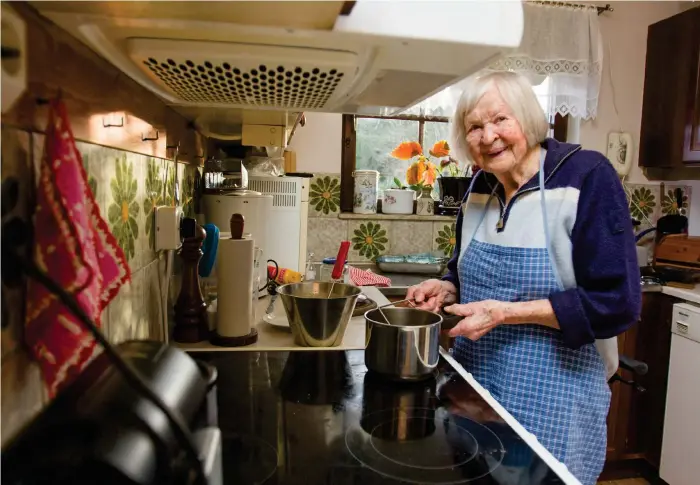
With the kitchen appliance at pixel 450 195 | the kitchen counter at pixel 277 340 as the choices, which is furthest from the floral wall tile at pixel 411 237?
the kitchen counter at pixel 277 340

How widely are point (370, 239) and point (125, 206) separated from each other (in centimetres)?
185

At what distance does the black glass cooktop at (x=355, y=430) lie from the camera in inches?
25.7

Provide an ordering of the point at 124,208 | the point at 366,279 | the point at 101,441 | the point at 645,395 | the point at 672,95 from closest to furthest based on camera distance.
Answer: the point at 101,441, the point at 124,208, the point at 366,279, the point at 645,395, the point at 672,95

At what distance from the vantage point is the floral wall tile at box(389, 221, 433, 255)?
8.57ft

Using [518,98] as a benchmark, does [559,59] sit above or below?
above

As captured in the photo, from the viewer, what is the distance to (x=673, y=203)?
2729mm

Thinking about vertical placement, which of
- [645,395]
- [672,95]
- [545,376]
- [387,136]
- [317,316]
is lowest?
[645,395]

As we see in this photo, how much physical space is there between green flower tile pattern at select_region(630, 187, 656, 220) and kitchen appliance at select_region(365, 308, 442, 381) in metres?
2.22

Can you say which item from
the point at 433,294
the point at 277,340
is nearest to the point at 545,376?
the point at 433,294

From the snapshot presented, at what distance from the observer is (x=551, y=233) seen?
111 cm

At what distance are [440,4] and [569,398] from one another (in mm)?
867

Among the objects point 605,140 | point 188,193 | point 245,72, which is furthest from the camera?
point 605,140

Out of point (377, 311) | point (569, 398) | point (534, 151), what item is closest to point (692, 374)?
point (569, 398)

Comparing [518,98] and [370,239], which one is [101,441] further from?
[370,239]
